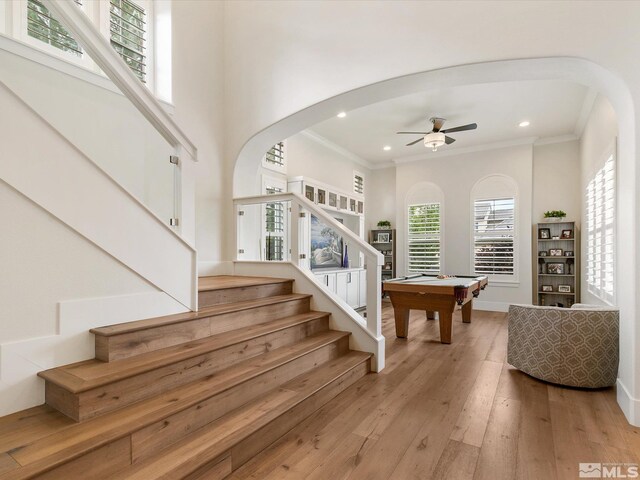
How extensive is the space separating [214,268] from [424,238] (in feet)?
16.9

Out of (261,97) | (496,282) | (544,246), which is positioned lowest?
(496,282)

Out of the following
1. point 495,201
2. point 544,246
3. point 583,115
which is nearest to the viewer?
point 583,115

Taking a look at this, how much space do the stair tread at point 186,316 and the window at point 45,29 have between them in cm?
242

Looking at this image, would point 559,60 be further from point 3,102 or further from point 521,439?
point 3,102

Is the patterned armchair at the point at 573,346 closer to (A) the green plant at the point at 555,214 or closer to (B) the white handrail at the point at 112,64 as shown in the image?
(B) the white handrail at the point at 112,64

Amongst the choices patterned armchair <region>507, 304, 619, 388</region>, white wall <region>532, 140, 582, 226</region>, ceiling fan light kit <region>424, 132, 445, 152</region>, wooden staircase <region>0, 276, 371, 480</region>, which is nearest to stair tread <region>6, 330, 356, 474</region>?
wooden staircase <region>0, 276, 371, 480</region>

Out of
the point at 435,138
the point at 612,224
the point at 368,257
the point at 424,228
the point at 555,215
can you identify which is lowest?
the point at 368,257

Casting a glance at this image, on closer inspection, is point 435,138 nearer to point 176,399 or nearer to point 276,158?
point 276,158

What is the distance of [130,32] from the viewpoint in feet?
11.7

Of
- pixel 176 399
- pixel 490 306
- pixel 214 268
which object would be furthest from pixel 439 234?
pixel 176 399

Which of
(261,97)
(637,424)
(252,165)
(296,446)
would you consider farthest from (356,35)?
(637,424)

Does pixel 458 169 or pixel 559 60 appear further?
pixel 458 169

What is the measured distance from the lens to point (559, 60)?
2.52 meters

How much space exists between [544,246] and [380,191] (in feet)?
12.5
